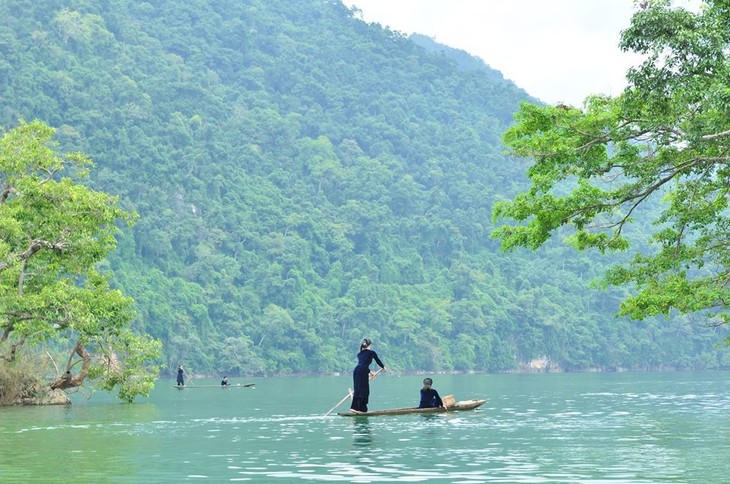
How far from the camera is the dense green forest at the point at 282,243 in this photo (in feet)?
441

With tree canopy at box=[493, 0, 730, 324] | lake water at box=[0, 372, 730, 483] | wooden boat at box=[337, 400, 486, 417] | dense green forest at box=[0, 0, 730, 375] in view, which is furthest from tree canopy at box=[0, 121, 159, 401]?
dense green forest at box=[0, 0, 730, 375]

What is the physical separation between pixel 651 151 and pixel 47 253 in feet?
85.9

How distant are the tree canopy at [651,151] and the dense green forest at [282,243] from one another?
9270cm

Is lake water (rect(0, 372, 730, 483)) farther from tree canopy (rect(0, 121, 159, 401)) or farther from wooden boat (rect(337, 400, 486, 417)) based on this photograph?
tree canopy (rect(0, 121, 159, 401))

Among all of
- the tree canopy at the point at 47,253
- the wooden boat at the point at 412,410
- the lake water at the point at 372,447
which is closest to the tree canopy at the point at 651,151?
the lake water at the point at 372,447

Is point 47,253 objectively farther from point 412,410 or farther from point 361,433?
point 361,433

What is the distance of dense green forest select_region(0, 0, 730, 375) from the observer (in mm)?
134375

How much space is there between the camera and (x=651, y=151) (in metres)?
27.4

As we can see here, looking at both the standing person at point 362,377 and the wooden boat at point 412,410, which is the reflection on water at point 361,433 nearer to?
the wooden boat at point 412,410

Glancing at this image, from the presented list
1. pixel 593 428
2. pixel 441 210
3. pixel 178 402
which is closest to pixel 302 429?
pixel 593 428

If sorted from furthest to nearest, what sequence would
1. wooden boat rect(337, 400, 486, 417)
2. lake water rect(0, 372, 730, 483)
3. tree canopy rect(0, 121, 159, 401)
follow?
1. tree canopy rect(0, 121, 159, 401)
2. wooden boat rect(337, 400, 486, 417)
3. lake water rect(0, 372, 730, 483)

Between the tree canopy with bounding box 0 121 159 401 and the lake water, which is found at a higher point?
the tree canopy with bounding box 0 121 159 401

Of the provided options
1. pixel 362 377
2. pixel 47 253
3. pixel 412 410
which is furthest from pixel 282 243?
pixel 362 377

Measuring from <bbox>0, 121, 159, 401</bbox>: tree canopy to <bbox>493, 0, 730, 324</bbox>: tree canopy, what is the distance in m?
19.9
